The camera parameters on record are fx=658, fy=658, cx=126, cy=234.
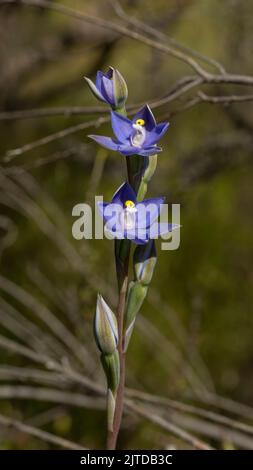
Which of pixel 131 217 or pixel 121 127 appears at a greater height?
pixel 121 127

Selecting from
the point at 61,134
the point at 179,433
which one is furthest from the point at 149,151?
the point at 179,433

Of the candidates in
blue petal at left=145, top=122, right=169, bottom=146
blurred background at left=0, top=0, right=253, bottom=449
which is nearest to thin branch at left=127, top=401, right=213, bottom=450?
blurred background at left=0, top=0, right=253, bottom=449

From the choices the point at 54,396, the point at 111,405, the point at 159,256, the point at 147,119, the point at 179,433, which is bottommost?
the point at 111,405

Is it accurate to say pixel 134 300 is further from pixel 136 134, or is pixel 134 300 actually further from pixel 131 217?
pixel 136 134

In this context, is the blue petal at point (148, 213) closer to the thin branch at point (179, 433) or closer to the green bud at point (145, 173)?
the green bud at point (145, 173)

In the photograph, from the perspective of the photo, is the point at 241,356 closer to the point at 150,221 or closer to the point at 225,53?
the point at 225,53
